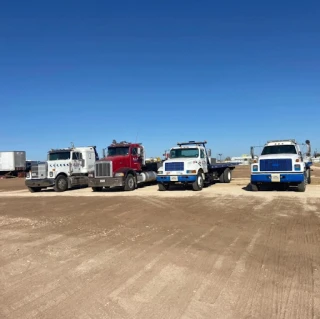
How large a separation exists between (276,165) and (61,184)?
A: 12.5 meters

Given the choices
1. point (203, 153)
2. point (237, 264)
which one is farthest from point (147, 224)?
point (203, 153)

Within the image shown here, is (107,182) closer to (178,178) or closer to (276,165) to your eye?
(178,178)

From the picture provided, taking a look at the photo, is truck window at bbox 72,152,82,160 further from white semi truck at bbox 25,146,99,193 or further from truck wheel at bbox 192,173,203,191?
truck wheel at bbox 192,173,203,191

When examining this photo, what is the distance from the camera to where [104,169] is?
63.1 ft

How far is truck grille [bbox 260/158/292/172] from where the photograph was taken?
1559cm

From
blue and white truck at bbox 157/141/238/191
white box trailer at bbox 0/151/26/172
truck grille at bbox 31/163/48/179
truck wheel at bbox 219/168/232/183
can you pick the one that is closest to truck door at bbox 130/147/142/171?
blue and white truck at bbox 157/141/238/191

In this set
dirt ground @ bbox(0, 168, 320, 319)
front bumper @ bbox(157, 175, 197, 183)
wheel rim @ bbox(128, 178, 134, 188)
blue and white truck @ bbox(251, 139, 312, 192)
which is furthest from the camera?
wheel rim @ bbox(128, 178, 134, 188)

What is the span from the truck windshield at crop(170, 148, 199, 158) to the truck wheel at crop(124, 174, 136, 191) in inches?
107

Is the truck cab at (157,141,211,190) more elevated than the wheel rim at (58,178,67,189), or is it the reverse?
the truck cab at (157,141,211,190)

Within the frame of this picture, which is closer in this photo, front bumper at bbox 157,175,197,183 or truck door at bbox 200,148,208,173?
front bumper at bbox 157,175,197,183

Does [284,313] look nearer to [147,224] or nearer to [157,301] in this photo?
[157,301]

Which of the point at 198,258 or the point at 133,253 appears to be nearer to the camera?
the point at 198,258

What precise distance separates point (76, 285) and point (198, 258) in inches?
83.0

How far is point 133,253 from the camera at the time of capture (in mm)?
6180
